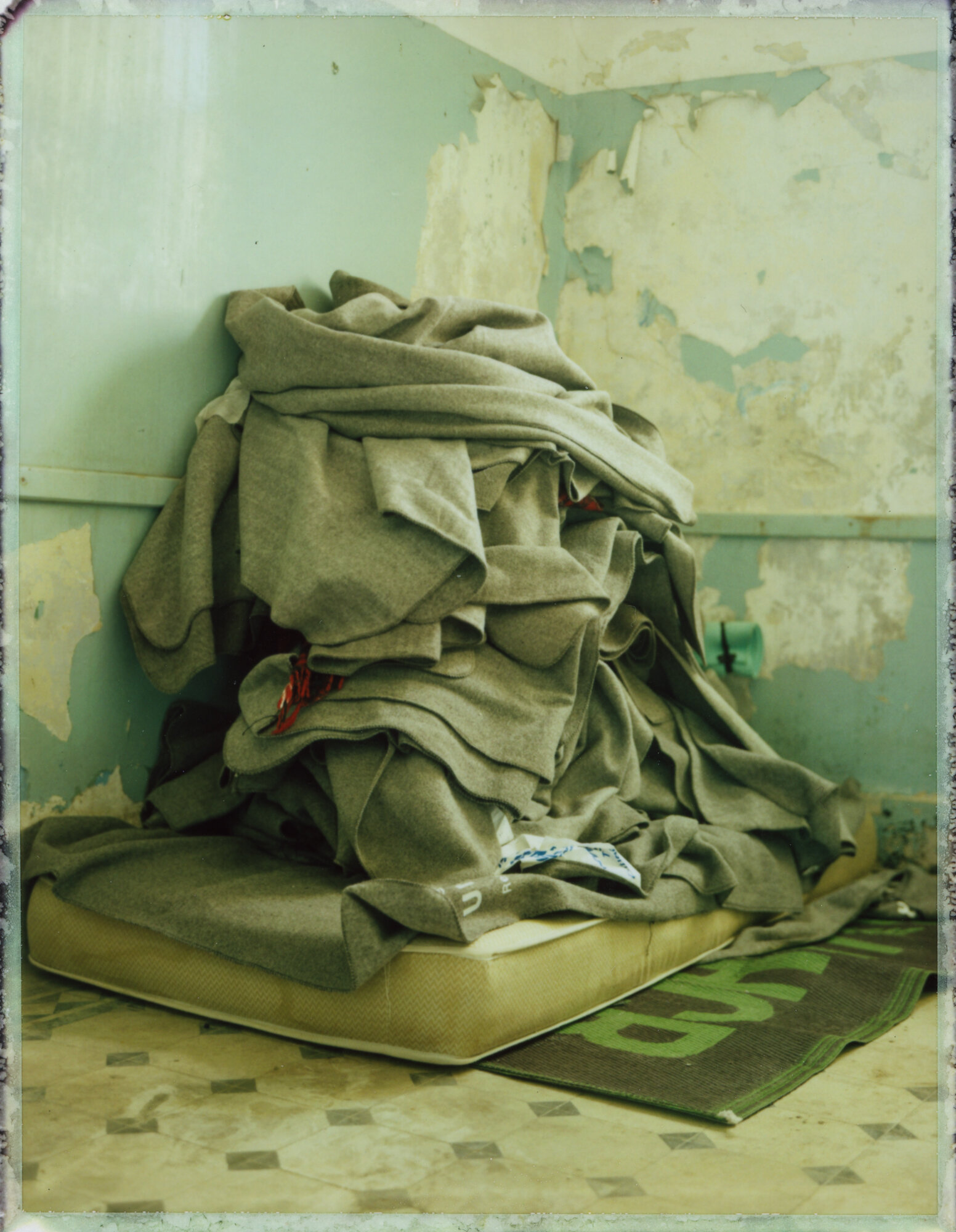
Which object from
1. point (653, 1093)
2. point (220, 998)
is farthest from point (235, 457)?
point (653, 1093)

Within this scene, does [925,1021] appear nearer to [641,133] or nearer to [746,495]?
[746,495]

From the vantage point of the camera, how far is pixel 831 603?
3.08m

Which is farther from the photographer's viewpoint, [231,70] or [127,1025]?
[231,70]

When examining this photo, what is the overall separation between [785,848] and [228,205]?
5.72 feet

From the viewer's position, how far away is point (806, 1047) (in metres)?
1.83

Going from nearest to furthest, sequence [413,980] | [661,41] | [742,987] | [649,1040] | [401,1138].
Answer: [401,1138]
[413,980]
[649,1040]
[742,987]
[661,41]

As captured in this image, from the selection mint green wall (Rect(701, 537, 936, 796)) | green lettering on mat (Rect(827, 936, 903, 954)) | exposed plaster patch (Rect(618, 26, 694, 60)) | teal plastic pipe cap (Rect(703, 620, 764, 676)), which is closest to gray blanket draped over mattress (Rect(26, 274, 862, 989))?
green lettering on mat (Rect(827, 936, 903, 954))

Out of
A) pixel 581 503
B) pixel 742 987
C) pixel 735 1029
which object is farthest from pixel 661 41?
pixel 735 1029

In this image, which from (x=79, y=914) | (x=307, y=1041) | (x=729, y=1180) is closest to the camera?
(x=729, y=1180)

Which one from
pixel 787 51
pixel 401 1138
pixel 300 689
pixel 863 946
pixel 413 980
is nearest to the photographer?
pixel 401 1138

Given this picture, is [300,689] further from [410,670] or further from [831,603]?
[831,603]

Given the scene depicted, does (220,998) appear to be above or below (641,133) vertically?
below

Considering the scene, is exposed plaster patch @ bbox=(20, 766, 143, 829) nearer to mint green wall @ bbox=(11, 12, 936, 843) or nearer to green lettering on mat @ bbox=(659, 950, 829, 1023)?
mint green wall @ bbox=(11, 12, 936, 843)

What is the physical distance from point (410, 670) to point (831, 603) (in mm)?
1495
